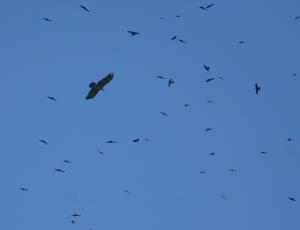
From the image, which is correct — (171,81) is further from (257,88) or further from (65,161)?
(65,161)

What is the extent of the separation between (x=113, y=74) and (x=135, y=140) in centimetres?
890

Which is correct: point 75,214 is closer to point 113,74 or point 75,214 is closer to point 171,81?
point 171,81

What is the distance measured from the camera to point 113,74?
1400 centimetres

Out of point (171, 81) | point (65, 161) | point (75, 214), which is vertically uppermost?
point (171, 81)

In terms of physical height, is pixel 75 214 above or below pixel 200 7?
below

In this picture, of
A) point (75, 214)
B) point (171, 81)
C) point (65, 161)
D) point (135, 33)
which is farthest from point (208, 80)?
point (75, 214)

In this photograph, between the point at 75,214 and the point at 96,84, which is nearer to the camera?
the point at 96,84

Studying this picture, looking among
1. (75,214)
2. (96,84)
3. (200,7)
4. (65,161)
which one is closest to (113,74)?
(96,84)

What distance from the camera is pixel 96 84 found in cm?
1392

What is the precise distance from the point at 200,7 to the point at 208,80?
9.30ft

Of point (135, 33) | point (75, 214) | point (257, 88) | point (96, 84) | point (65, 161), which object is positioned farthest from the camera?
point (75, 214)

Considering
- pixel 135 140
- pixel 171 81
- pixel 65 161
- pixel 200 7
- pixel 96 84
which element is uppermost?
pixel 200 7

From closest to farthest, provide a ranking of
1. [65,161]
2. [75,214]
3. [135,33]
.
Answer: [135,33] < [65,161] < [75,214]

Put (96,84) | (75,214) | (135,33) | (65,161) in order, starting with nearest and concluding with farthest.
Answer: (96,84)
(135,33)
(65,161)
(75,214)
